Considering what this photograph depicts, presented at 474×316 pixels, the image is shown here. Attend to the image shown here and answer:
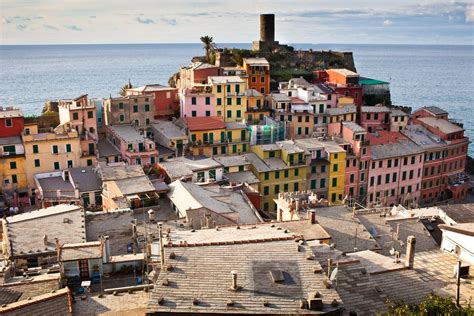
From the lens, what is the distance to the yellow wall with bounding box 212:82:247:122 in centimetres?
6144

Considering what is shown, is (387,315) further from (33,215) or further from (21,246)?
(33,215)

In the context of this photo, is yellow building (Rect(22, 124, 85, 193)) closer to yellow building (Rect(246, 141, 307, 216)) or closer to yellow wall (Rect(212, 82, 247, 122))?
yellow building (Rect(246, 141, 307, 216))

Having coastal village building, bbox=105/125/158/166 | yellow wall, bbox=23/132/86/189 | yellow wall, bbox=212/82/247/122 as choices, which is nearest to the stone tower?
yellow wall, bbox=212/82/247/122

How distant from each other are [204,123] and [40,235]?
29.8m

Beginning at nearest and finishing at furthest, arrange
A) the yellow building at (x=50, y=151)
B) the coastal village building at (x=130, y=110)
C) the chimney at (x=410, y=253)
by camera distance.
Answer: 1. the chimney at (x=410, y=253)
2. the yellow building at (x=50, y=151)
3. the coastal village building at (x=130, y=110)

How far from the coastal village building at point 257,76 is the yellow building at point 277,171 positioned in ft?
62.4

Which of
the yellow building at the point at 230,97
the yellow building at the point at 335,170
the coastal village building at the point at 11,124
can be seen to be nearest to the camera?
the coastal village building at the point at 11,124

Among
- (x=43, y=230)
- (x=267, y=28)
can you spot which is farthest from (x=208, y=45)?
(x=43, y=230)

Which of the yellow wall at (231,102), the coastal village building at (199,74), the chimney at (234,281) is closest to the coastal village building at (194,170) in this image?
the yellow wall at (231,102)

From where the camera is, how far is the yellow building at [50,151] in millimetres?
48344

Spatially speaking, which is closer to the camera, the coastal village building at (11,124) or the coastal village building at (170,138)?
the coastal village building at (11,124)

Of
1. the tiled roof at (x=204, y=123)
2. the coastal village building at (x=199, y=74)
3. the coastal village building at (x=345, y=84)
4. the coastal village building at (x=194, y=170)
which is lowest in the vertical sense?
the coastal village building at (x=194, y=170)

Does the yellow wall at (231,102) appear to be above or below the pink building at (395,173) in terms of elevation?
above

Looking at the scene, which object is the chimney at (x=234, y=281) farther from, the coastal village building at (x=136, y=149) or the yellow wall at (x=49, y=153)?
the yellow wall at (x=49, y=153)
